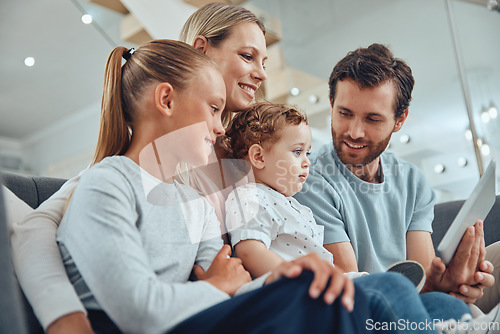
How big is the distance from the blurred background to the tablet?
1.10 m

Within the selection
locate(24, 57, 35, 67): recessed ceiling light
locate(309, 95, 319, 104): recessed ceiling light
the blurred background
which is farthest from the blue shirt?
locate(24, 57, 35, 67): recessed ceiling light

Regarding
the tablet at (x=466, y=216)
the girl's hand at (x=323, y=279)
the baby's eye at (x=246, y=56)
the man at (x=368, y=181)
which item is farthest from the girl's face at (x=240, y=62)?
the girl's hand at (x=323, y=279)

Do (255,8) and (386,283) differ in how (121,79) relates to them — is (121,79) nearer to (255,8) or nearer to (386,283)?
(386,283)

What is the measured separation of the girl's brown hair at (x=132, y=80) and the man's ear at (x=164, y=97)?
16 millimetres

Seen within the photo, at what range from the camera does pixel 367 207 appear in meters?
1.26

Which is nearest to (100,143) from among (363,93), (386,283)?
(386,283)

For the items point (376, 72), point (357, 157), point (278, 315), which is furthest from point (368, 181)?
point (278, 315)

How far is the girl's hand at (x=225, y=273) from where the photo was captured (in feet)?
2.31

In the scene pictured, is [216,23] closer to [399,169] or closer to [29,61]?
[399,169]

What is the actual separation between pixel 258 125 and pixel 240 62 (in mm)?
210

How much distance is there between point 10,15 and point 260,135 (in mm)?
1551

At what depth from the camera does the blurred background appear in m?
2.11

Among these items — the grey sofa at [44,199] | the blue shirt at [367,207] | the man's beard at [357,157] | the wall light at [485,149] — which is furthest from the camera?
the wall light at [485,149]

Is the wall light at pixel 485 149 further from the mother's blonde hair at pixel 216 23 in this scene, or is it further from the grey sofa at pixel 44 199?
the mother's blonde hair at pixel 216 23
